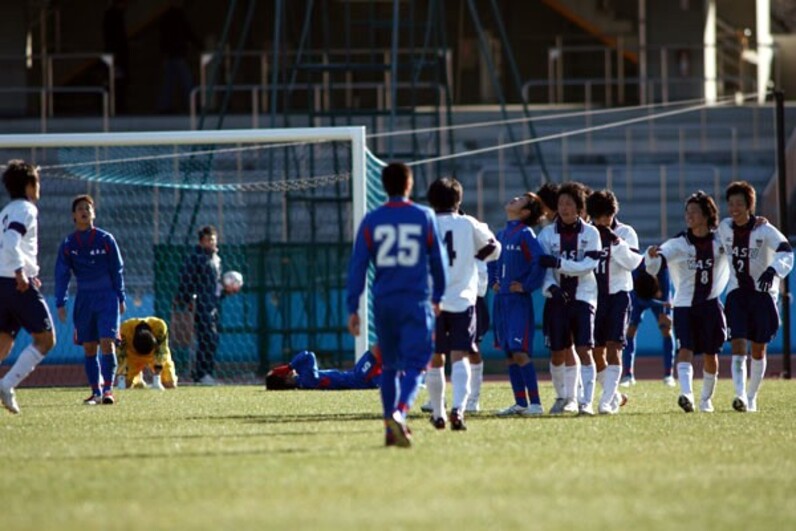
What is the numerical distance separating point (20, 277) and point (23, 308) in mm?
343

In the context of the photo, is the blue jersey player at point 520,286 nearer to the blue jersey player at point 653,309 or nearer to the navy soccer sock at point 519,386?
the navy soccer sock at point 519,386

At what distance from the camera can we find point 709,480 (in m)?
9.05

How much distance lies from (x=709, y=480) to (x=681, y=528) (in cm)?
176

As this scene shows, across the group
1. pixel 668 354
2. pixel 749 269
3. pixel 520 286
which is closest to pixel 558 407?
pixel 520 286

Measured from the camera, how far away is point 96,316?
17.0m

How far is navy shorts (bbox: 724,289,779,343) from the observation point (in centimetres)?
1451

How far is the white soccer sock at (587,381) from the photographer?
14.4m

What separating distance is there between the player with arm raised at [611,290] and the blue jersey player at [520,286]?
633 millimetres

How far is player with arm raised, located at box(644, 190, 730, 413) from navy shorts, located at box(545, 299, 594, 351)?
762 mm

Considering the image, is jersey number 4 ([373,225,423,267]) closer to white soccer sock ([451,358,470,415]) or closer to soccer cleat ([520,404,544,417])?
white soccer sock ([451,358,470,415])

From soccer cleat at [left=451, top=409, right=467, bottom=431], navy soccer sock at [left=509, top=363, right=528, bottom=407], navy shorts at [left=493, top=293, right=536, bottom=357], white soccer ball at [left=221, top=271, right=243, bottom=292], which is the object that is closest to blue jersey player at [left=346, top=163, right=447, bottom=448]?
soccer cleat at [left=451, top=409, right=467, bottom=431]

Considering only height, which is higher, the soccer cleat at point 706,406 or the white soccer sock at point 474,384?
the white soccer sock at point 474,384

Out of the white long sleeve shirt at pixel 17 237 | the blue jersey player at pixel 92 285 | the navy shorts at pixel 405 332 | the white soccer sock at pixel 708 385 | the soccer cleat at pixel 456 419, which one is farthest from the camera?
the blue jersey player at pixel 92 285

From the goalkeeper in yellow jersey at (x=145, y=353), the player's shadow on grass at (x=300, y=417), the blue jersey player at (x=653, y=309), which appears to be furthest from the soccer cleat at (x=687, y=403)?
the goalkeeper in yellow jersey at (x=145, y=353)
